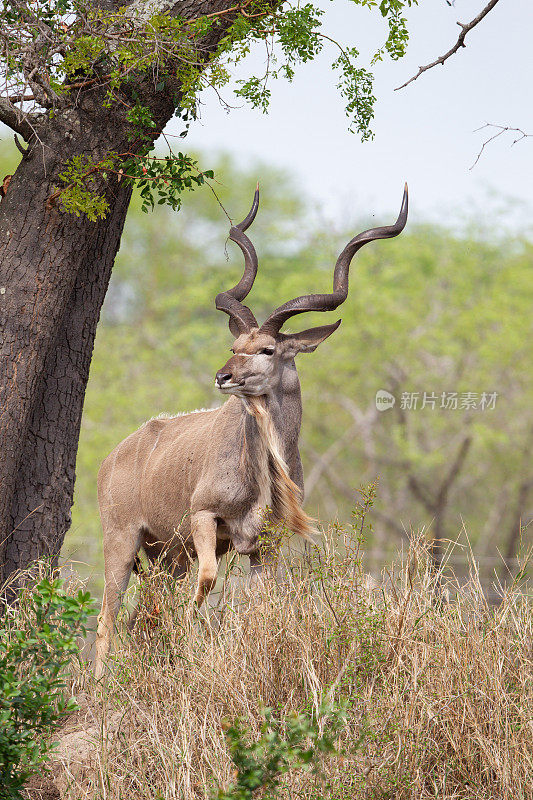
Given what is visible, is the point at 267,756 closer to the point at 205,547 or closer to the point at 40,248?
the point at 205,547

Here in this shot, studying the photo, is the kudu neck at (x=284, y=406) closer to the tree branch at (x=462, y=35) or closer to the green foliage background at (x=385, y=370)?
the tree branch at (x=462, y=35)

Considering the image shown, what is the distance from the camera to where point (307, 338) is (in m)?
5.78

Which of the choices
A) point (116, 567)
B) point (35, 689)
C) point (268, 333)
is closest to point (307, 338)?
point (268, 333)

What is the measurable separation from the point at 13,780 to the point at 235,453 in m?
2.50

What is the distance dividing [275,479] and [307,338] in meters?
0.88

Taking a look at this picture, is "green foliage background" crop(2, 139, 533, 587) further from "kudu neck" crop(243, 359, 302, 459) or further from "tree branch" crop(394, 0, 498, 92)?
"tree branch" crop(394, 0, 498, 92)

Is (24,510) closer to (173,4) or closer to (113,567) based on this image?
(113,567)

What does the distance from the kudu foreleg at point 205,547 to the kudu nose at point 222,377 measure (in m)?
0.80

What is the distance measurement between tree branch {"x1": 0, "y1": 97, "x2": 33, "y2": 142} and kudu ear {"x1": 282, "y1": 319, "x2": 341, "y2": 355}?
72.1 inches

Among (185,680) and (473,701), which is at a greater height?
(473,701)

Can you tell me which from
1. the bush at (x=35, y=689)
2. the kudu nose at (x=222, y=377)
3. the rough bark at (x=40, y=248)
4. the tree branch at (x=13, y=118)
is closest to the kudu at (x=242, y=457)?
the kudu nose at (x=222, y=377)

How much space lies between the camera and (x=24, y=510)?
5.66 meters

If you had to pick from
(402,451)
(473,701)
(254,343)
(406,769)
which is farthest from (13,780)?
(402,451)

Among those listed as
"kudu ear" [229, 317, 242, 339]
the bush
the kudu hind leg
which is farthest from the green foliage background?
the bush
